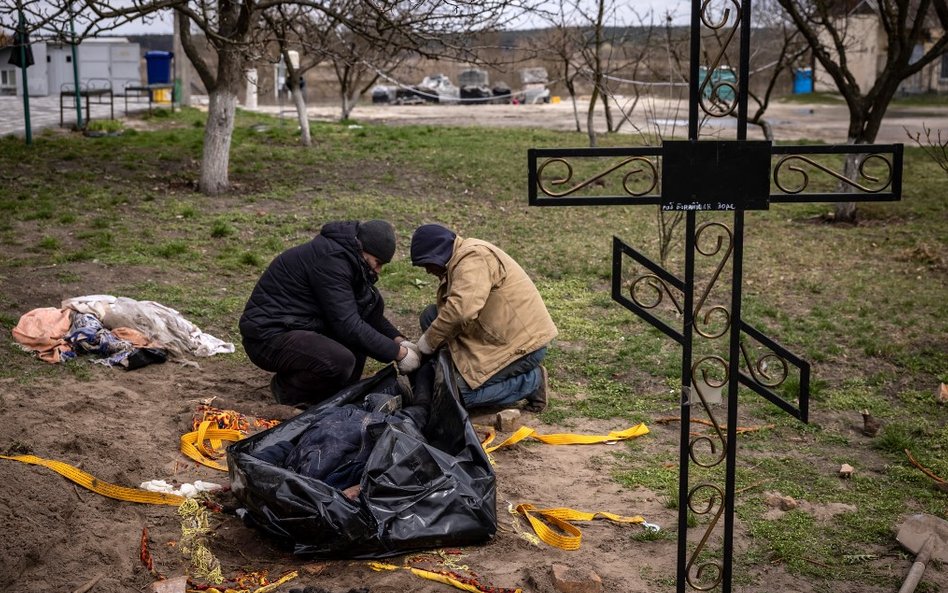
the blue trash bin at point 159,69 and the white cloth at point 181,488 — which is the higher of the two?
the blue trash bin at point 159,69

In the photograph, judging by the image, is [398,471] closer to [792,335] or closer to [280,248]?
[792,335]

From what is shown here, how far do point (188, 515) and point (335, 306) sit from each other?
5.44ft

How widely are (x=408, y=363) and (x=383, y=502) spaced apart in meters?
1.70

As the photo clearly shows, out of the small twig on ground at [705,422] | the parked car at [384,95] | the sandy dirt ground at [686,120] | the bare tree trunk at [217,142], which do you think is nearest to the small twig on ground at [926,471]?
the small twig on ground at [705,422]

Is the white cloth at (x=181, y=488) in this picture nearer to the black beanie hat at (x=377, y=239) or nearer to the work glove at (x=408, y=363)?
the work glove at (x=408, y=363)

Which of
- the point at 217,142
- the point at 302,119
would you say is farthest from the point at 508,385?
the point at 302,119

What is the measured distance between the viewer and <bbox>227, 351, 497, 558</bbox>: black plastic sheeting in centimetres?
368

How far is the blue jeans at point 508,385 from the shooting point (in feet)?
18.1

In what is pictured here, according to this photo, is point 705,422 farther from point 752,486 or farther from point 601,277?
point 601,277

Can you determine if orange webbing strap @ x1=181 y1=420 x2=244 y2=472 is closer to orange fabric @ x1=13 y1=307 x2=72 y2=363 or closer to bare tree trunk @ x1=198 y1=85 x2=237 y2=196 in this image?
orange fabric @ x1=13 y1=307 x2=72 y2=363

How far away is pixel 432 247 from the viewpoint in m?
5.30

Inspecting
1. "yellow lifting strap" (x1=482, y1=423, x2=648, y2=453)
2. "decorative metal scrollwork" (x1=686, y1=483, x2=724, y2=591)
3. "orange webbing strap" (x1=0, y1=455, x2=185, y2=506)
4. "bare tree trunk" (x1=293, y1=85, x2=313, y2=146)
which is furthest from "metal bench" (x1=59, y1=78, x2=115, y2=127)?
"decorative metal scrollwork" (x1=686, y1=483, x2=724, y2=591)

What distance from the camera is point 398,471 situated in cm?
387

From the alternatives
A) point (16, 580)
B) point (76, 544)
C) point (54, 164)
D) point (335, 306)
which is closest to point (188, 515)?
point (76, 544)
